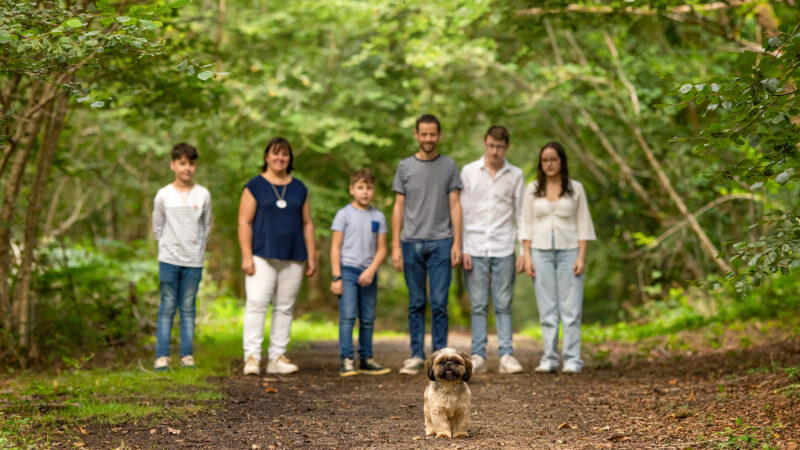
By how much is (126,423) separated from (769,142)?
426 cm

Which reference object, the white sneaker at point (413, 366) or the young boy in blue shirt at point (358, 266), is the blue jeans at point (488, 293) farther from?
the young boy in blue shirt at point (358, 266)

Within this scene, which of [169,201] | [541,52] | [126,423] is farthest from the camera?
[541,52]

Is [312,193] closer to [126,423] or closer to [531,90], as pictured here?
[531,90]

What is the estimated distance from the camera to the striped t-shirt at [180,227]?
23.8ft

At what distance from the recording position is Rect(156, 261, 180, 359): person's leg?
7.17 m

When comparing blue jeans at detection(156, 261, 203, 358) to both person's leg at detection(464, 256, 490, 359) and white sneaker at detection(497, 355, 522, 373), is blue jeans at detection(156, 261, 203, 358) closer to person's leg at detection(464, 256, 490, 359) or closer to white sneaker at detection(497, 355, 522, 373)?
person's leg at detection(464, 256, 490, 359)

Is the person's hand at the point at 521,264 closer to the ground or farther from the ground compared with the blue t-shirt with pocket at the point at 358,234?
closer to the ground

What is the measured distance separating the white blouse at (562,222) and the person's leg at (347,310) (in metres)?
1.85

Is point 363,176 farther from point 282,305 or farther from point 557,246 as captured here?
point 557,246

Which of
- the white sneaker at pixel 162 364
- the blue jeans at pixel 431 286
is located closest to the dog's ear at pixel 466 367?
the blue jeans at pixel 431 286

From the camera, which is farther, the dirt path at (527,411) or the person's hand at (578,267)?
the person's hand at (578,267)

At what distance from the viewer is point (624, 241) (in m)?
16.8

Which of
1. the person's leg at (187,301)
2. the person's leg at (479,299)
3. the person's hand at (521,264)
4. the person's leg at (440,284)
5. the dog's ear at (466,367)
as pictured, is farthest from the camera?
the person's hand at (521,264)

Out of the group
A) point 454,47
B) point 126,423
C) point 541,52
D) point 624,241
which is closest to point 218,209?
point 454,47
